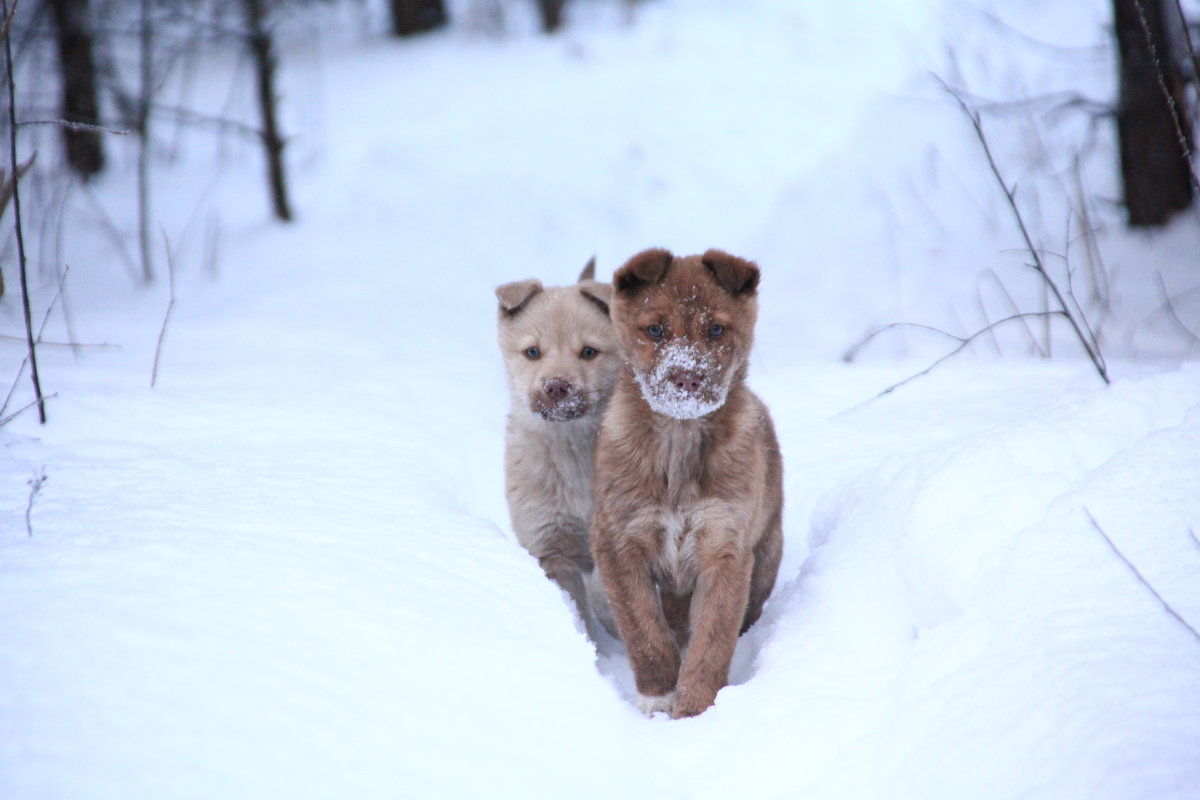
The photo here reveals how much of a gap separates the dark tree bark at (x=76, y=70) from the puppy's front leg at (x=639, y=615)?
8640 mm

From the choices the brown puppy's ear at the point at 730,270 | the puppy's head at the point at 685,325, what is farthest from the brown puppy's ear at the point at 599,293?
the brown puppy's ear at the point at 730,270

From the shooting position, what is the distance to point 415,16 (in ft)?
47.9

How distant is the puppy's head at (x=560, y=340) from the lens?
4.17 metres

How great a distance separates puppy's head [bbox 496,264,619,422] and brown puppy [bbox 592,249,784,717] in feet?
2.06

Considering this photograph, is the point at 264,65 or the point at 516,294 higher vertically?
the point at 264,65

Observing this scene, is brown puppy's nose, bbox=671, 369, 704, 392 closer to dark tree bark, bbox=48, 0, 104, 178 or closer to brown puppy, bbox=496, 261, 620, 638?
brown puppy, bbox=496, 261, 620, 638

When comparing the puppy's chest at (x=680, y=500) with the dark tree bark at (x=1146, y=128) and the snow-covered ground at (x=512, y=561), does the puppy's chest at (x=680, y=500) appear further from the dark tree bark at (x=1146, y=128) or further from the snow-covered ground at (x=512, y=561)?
the dark tree bark at (x=1146, y=128)

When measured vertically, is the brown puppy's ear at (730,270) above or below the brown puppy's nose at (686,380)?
above

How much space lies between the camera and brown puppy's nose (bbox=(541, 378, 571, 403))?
3.84 metres

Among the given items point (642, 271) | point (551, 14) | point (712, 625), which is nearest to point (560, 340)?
point (642, 271)

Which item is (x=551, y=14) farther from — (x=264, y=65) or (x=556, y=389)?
(x=556, y=389)

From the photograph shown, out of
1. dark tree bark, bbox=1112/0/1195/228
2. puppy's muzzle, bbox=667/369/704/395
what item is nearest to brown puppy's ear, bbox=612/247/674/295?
puppy's muzzle, bbox=667/369/704/395

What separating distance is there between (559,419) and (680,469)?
0.75m

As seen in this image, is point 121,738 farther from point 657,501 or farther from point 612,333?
point 612,333
